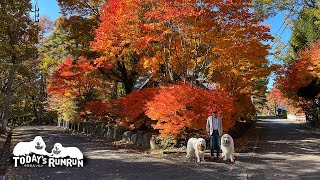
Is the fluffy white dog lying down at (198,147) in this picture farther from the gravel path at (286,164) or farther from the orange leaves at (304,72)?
the orange leaves at (304,72)

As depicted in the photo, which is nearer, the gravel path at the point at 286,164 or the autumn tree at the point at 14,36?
the gravel path at the point at 286,164

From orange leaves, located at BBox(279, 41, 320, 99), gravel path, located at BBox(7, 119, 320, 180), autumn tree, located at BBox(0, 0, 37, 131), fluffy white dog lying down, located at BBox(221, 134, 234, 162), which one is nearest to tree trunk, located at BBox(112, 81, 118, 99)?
autumn tree, located at BBox(0, 0, 37, 131)

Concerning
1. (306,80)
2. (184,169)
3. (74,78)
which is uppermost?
(74,78)

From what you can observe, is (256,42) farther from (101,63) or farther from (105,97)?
(105,97)

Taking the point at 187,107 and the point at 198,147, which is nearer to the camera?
the point at 198,147

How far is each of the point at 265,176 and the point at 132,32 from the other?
8.27 metres

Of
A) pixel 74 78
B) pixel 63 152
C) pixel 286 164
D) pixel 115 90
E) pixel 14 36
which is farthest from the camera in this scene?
pixel 115 90

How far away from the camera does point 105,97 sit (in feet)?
90.6

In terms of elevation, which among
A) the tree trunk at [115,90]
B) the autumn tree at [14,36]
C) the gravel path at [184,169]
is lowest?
the gravel path at [184,169]

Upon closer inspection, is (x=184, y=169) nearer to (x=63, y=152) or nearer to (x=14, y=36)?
(x=63, y=152)

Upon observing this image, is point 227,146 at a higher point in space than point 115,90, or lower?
lower

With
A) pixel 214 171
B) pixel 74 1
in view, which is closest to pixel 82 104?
pixel 74 1

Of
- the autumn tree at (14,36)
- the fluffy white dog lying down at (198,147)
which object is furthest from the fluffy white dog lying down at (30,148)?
the autumn tree at (14,36)

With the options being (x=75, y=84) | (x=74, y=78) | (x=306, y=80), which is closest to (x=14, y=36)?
(x=74, y=78)
